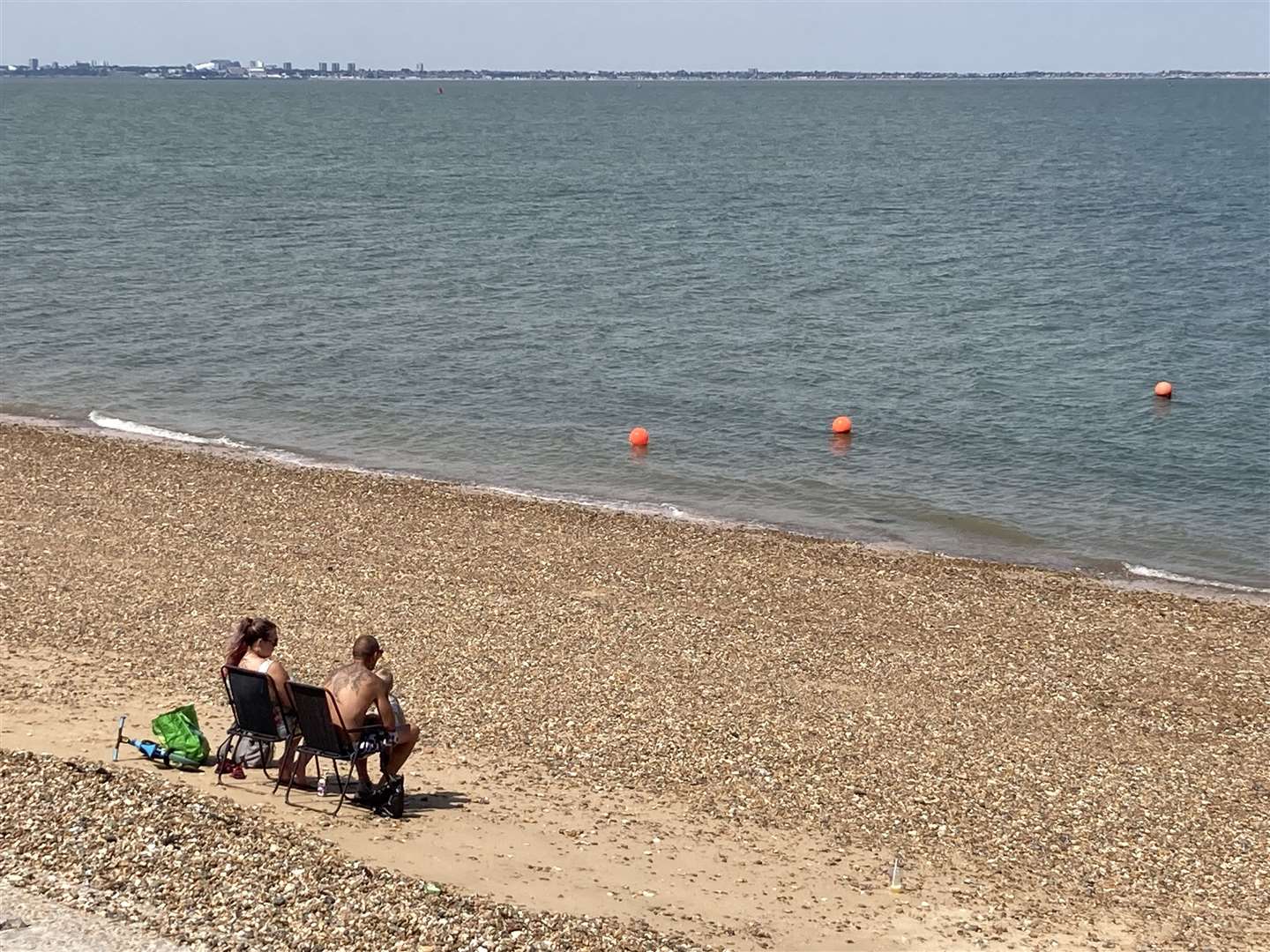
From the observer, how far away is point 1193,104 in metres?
179

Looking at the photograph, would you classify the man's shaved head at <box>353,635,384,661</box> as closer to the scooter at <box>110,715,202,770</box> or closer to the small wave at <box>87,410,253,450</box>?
the scooter at <box>110,715,202,770</box>

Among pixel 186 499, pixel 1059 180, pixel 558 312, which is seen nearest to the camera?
pixel 186 499

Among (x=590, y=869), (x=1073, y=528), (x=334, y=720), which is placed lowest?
(x=1073, y=528)

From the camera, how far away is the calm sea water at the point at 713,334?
76.5 ft

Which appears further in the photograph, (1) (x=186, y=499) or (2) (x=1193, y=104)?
(2) (x=1193, y=104)

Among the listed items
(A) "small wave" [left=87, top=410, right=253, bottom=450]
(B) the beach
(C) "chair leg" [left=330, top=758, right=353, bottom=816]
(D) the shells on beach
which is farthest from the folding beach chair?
(A) "small wave" [left=87, top=410, right=253, bottom=450]

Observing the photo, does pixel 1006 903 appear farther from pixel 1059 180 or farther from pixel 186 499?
pixel 1059 180

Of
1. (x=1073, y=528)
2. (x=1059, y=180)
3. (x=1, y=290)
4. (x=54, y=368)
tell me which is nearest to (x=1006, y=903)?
(x=1073, y=528)

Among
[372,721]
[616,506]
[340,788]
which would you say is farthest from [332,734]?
[616,506]

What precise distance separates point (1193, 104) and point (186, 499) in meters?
180

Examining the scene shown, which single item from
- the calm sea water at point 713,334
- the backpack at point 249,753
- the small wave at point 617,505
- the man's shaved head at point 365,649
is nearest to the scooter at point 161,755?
the backpack at point 249,753

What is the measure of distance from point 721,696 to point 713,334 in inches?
861

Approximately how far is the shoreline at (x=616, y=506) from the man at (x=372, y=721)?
1115cm

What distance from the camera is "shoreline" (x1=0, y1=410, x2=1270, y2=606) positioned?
19.1 m
